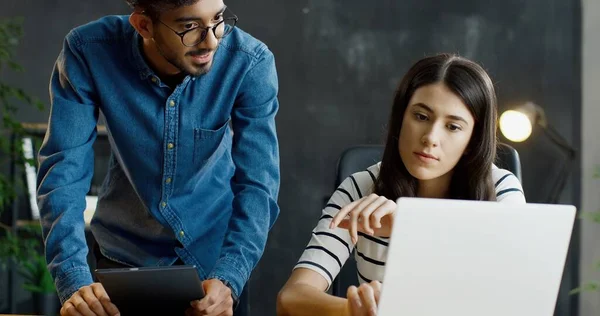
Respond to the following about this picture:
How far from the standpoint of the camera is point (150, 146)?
1964 mm

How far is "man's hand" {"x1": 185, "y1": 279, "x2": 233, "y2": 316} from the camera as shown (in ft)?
5.46

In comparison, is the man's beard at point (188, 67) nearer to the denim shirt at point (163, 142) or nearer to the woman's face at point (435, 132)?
the denim shirt at point (163, 142)

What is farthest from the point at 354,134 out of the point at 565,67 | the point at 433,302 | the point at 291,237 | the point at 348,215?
the point at 433,302

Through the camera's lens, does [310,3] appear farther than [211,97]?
Yes

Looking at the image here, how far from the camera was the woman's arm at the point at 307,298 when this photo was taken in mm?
1681

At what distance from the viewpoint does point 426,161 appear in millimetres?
1935

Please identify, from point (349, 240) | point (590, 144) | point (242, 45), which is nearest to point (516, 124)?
point (590, 144)

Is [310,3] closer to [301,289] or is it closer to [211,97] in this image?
[211,97]

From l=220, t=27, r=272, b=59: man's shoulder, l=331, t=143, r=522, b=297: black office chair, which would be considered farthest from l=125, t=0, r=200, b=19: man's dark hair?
l=331, t=143, r=522, b=297: black office chair

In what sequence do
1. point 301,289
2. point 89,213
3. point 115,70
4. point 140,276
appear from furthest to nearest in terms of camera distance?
1. point 89,213
2. point 115,70
3. point 301,289
4. point 140,276

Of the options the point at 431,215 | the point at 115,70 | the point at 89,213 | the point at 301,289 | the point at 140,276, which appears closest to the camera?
the point at 431,215

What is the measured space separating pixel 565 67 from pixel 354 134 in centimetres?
102

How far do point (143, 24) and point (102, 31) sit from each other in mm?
175

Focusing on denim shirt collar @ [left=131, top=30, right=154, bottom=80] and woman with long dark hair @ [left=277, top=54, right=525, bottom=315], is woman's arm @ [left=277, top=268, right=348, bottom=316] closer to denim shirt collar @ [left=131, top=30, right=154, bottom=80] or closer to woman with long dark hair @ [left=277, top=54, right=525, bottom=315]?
woman with long dark hair @ [left=277, top=54, right=525, bottom=315]
